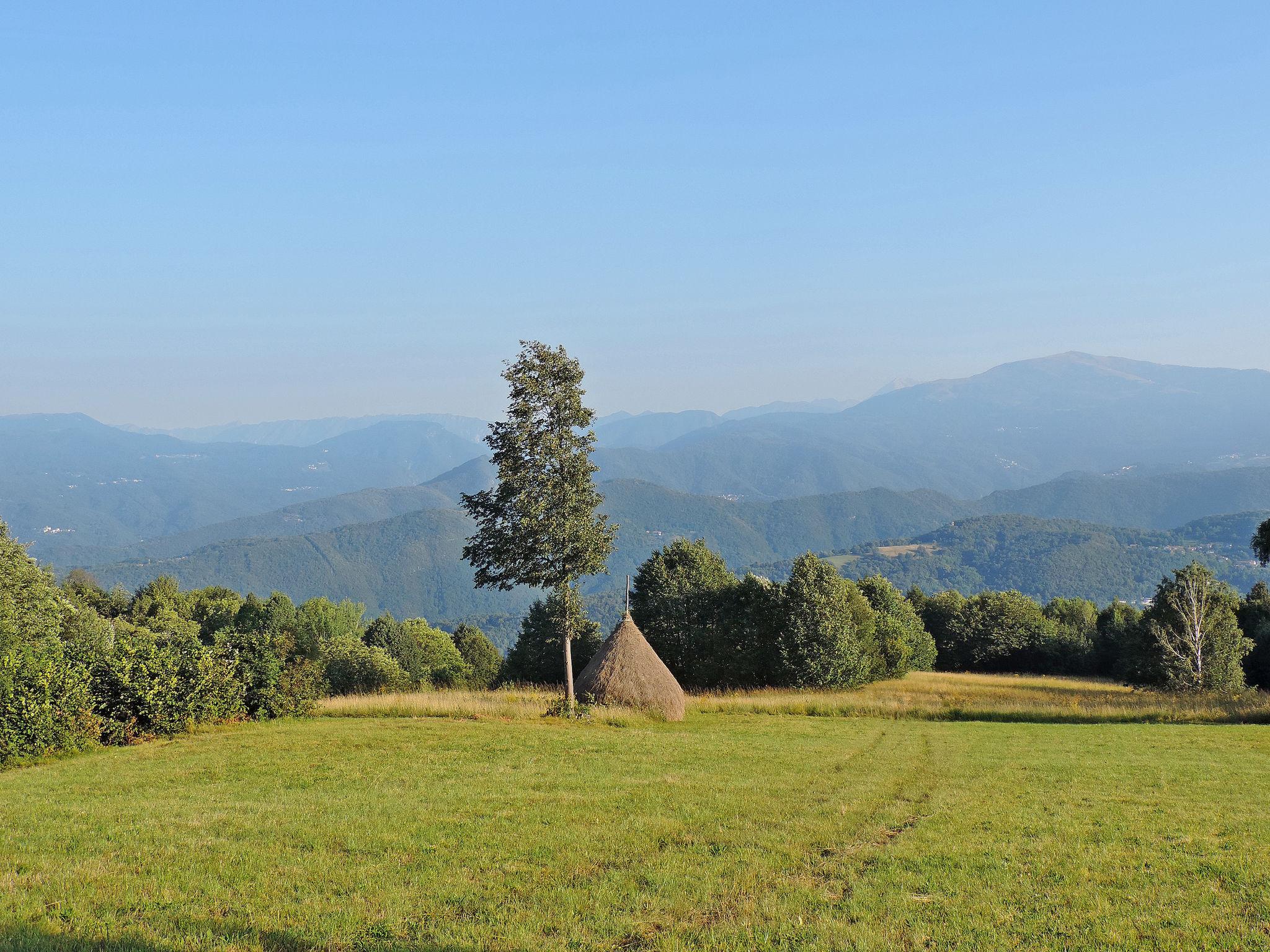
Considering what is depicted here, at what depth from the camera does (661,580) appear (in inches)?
2047

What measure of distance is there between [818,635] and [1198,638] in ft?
76.4

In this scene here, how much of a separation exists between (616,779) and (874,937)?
8.67 metres

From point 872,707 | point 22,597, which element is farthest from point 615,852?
point 22,597

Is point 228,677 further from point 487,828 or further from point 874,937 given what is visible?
point 874,937

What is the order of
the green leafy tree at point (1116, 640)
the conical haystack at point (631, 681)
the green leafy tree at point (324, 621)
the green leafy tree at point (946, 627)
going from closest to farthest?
the conical haystack at point (631, 681), the green leafy tree at point (1116, 640), the green leafy tree at point (946, 627), the green leafy tree at point (324, 621)

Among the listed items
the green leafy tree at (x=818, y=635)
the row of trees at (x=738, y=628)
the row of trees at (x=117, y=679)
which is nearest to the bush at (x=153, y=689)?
the row of trees at (x=117, y=679)

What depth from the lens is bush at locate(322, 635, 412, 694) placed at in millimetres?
71625

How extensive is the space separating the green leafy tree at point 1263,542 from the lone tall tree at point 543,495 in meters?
27.3

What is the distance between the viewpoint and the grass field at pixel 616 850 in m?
7.99

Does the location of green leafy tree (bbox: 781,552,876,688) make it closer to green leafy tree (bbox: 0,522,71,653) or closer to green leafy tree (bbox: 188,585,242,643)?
green leafy tree (bbox: 0,522,71,653)

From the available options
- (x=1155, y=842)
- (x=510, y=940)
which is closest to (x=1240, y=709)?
(x=1155, y=842)

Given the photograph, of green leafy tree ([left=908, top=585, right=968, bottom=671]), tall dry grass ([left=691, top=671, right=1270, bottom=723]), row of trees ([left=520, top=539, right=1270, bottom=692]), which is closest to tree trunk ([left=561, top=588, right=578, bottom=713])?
row of trees ([left=520, top=539, right=1270, bottom=692])

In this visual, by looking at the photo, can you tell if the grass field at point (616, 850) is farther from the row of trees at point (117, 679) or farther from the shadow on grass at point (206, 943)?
the row of trees at point (117, 679)

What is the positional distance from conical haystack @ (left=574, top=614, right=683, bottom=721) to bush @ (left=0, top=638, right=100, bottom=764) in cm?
1493
